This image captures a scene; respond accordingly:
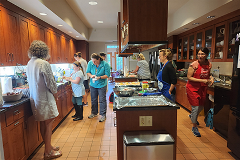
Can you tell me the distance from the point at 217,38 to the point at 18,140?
163 inches

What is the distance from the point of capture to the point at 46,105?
2102 millimetres

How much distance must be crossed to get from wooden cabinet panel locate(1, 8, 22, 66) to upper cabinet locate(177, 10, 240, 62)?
388cm

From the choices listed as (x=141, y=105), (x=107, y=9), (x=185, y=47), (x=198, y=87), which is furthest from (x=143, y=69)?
(x=141, y=105)

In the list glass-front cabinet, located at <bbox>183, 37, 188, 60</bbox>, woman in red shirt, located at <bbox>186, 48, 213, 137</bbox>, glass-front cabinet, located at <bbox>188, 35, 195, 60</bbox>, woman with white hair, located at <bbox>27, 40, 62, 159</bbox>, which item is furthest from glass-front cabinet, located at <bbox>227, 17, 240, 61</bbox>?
woman with white hair, located at <bbox>27, 40, 62, 159</bbox>

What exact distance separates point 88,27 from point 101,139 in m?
5.58

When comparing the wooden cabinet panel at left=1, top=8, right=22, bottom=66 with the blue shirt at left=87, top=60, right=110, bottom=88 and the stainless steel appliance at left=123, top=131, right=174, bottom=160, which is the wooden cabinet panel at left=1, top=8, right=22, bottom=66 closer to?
the blue shirt at left=87, top=60, right=110, bottom=88

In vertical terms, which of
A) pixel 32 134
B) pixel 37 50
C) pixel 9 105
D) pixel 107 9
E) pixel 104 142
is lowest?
pixel 104 142

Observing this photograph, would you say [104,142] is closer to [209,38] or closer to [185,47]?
[209,38]

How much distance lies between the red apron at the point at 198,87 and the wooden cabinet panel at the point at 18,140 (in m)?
2.70

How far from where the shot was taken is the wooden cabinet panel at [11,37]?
2353mm

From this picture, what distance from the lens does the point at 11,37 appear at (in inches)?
98.3

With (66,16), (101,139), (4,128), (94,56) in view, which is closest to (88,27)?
(66,16)

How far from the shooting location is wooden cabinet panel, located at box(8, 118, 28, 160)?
183cm

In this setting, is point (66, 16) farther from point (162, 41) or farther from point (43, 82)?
point (162, 41)
